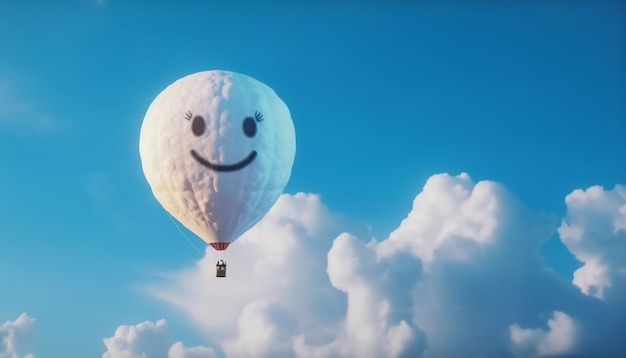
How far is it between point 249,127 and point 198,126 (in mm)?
1639

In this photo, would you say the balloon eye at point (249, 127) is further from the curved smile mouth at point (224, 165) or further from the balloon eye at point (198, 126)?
the balloon eye at point (198, 126)

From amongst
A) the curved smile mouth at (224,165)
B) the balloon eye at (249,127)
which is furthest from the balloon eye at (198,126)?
the balloon eye at (249,127)

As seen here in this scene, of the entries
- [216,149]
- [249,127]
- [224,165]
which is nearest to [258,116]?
[249,127]

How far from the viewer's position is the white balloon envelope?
2494 centimetres

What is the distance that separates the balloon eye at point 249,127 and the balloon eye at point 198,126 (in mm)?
1319

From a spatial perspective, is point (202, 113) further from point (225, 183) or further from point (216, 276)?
point (216, 276)

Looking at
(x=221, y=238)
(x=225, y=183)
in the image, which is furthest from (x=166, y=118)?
(x=221, y=238)

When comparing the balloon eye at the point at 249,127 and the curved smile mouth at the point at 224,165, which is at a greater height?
the balloon eye at the point at 249,127

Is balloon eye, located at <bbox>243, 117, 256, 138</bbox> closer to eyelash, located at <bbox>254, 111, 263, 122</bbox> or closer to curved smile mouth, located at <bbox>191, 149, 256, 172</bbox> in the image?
eyelash, located at <bbox>254, 111, 263, 122</bbox>

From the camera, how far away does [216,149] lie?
978 inches

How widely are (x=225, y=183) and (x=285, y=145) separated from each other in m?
2.56

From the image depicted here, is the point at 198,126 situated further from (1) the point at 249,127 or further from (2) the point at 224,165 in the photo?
(1) the point at 249,127

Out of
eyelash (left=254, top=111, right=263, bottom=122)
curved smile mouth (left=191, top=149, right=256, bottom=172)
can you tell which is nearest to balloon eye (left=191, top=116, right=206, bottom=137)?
curved smile mouth (left=191, top=149, right=256, bottom=172)

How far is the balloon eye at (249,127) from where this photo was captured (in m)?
25.0
